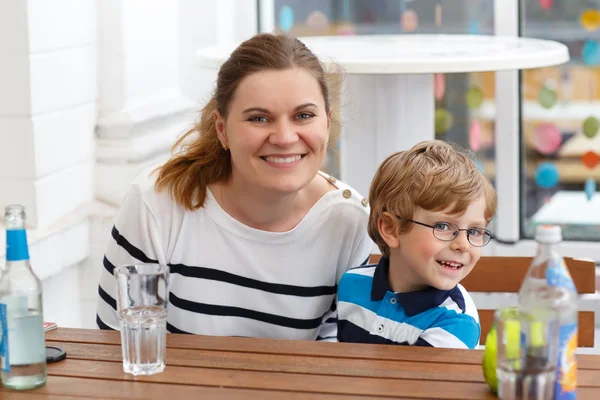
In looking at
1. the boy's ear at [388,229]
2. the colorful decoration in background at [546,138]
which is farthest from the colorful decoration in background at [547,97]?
the boy's ear at [388,229]

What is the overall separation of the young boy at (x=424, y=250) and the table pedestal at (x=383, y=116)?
89 centimetres

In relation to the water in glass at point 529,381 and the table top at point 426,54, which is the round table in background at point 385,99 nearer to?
the table top at point 426,54

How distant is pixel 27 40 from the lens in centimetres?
268

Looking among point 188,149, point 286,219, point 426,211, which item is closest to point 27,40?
point 188,149

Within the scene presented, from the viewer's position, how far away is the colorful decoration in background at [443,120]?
3.63 meters

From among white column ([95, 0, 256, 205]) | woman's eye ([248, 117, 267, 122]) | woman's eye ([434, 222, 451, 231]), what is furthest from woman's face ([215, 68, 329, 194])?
white column ([95, 0, 256, 205])

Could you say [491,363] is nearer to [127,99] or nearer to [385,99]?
[385,99]

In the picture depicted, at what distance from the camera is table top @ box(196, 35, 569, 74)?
2322 millimetres

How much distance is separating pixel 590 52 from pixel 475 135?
493 mm

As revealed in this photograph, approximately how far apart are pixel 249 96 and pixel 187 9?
1942mm

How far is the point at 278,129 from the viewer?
70.0 inches

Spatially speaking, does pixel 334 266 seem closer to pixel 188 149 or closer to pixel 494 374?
pixel 188 149

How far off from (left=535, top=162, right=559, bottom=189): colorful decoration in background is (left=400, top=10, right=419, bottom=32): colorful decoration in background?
2.26 ft

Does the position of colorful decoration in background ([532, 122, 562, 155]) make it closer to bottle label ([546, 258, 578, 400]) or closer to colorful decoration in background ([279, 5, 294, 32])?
colorful decoration in background ([279, 5, 294, 32])
